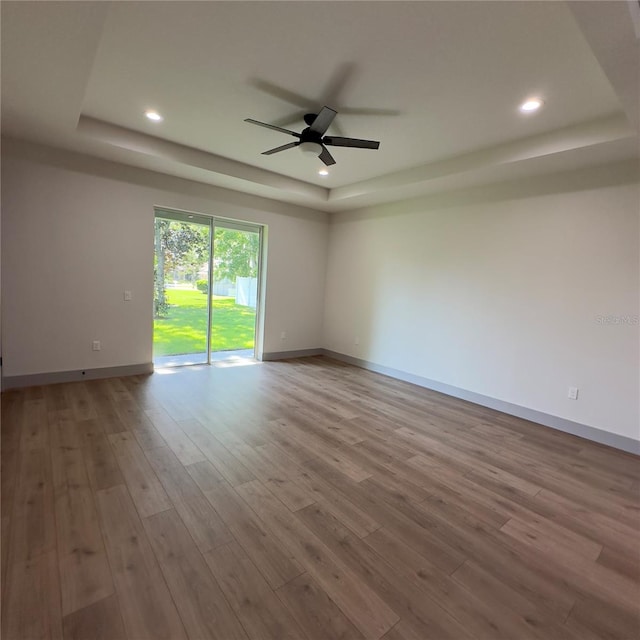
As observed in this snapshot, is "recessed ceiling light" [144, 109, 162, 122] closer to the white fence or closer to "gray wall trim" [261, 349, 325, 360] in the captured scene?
the white fence

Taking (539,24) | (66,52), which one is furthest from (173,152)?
(539,24)

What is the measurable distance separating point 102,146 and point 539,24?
395 centimetres

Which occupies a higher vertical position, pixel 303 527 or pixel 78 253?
pixel 78 253

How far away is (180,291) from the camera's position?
502 centimetres

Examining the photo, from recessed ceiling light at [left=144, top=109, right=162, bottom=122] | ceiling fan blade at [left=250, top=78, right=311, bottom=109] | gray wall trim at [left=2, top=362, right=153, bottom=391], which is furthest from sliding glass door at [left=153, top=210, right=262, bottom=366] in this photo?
ceiling fan blade at [left=250, top=78, right=311, bottom=109]

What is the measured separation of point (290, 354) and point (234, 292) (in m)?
1.52

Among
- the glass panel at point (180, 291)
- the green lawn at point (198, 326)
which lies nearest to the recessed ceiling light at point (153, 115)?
the glass panel at point (180, 291)

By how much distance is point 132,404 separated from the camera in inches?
139

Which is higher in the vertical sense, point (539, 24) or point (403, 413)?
point (539, 24)

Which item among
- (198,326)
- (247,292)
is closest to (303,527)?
(198,326)

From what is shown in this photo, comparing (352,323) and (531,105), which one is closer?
(531,105)

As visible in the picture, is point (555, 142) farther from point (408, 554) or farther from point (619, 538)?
point (408, 554)

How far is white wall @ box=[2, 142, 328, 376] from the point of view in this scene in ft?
12.1

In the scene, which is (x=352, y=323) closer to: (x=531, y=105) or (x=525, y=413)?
(x=525, y=413)
